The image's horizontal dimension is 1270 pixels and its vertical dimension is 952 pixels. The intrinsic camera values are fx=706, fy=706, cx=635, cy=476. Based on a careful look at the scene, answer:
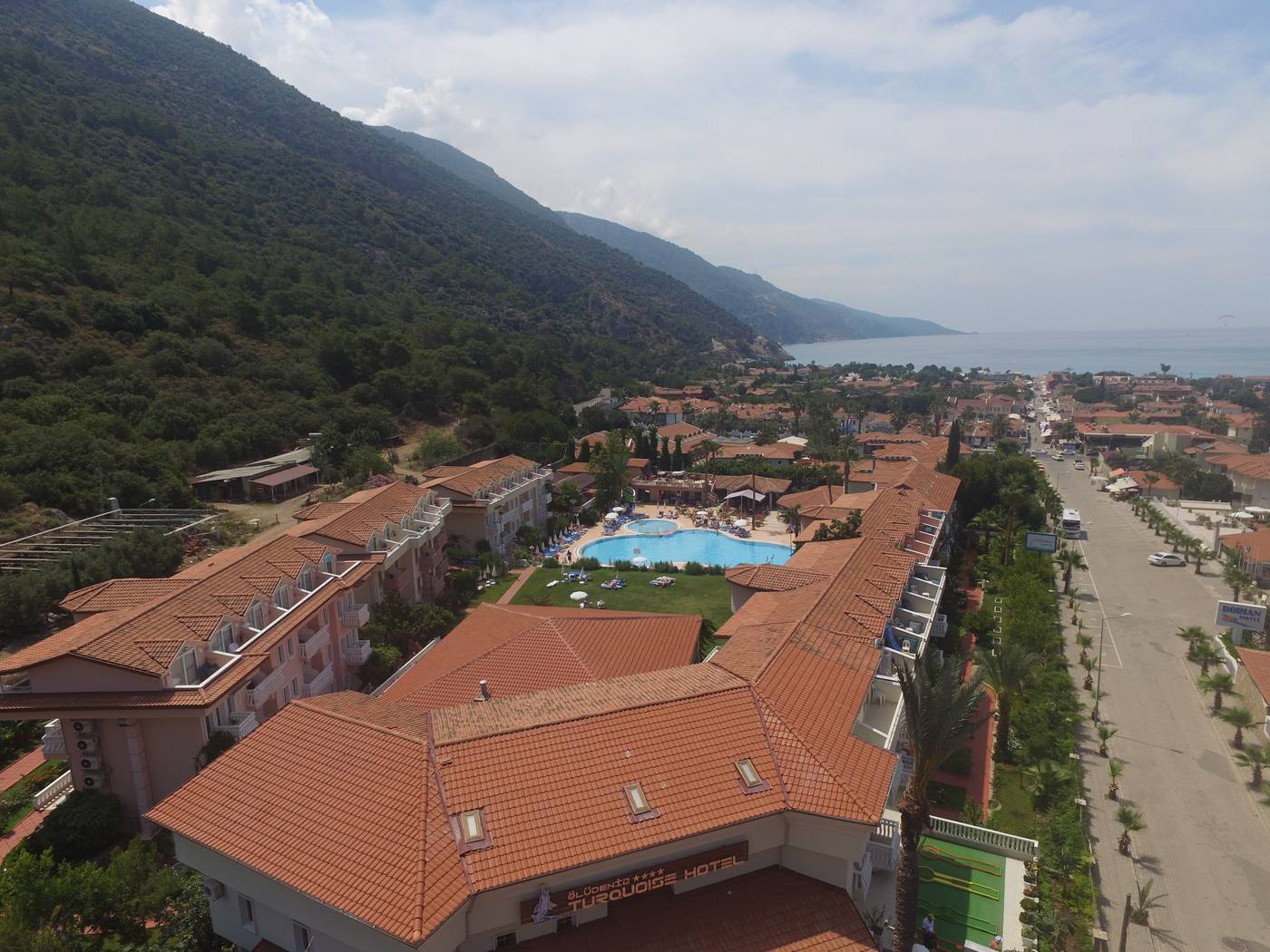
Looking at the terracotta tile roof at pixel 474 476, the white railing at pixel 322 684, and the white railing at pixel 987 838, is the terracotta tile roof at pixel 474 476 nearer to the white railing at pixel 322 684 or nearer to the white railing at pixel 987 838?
the white railing at pixel 322 684

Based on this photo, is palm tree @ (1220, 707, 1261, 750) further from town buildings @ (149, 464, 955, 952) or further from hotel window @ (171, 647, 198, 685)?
hotel window @ (171, 647, 198, 685)

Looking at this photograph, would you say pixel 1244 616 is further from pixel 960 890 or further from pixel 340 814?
pixel 340 814

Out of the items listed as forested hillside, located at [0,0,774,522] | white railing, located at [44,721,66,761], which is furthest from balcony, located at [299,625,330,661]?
forested hillside, located at [0,0,774,522]

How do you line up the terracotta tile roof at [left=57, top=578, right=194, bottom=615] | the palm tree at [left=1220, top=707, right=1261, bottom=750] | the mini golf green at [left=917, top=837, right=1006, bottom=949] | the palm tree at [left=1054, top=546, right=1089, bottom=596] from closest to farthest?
the mini golf green at [left=917, top=837, right=1006, bottom=949], the terracotta tile roof at [left=57, top=578, right=194, bottom=615], the palm tree at [left=1220, top=707, right=1261, bottom=750], the palm tree at [left=1054, top=546, right=1089, bottom=596]

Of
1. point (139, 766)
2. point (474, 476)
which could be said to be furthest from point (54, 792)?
point (474, 476)

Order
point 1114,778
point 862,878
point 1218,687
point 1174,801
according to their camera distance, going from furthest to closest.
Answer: point 1218,687
point 1114,778
point 1174,801
point 862,878

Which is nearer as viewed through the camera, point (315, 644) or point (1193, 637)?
point (315, 644)

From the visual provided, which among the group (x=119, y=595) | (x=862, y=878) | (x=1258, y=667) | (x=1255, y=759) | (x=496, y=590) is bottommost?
(x=496, y=590)

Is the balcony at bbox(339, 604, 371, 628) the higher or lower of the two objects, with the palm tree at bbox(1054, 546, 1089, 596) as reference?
higher
